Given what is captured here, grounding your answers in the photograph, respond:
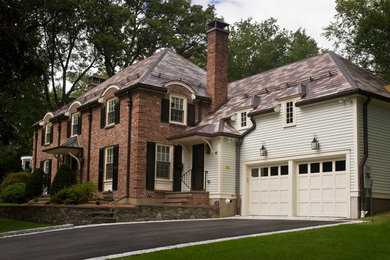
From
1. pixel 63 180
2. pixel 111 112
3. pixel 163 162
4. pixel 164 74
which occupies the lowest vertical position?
pixel 63 180

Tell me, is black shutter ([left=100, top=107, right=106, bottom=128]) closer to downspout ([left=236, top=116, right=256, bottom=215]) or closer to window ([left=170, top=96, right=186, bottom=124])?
window ([left=170, top=96, right=186, bottom=124])

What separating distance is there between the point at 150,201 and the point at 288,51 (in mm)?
31756

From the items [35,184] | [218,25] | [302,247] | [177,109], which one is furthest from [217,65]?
[302,247]

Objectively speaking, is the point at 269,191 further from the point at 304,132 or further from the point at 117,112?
the point at 117,112

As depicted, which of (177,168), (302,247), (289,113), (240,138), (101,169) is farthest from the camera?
(101,169)

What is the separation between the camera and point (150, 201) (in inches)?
886

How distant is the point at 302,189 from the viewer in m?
19.6

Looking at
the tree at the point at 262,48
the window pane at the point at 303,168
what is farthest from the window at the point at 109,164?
the tree at the point at 262,48

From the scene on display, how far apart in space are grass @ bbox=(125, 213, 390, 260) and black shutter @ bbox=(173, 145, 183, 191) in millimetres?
11901

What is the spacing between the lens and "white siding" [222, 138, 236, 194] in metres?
21.8

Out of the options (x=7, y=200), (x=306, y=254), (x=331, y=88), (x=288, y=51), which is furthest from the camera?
(x=288, y=51)

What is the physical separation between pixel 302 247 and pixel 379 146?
9699 millimetres

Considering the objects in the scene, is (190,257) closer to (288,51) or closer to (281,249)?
(281,249)

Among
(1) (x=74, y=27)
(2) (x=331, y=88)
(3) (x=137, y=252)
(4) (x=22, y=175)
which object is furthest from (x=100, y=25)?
(3) (x=137, y=252)
